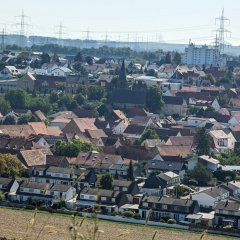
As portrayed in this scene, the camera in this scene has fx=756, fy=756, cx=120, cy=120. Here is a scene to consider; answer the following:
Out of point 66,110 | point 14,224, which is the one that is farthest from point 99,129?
point 14,224

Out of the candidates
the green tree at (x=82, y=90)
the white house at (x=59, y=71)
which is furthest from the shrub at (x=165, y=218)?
the white house at (x=59, y=71)

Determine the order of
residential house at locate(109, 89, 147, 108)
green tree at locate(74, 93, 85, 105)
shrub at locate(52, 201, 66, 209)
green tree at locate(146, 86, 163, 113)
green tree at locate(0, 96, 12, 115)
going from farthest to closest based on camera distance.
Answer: green tree at locate(74, 93, 85, 105), residential house at locate(109, 89, 147, 108), green tree at locate(146, 86, 163, 113), green tree at locate(0, 96, 12, 115), shrub at locate(52, 201, 66, 209)

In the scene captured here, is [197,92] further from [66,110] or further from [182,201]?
[182,201]

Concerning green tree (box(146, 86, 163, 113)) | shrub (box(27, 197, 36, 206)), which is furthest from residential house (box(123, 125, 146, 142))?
shrub (box(27, 197, 36, 206))

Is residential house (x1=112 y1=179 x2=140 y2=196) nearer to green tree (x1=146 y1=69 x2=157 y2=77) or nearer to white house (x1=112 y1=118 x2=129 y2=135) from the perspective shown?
white house (x1=112 y1=118 x2=129 y2=135)

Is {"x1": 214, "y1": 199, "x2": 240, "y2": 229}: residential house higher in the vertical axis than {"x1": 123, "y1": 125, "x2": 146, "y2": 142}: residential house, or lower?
lower

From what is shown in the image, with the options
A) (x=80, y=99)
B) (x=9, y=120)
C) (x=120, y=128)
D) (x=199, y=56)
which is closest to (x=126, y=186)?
(x=120, y=128)

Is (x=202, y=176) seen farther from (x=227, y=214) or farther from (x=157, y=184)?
(x=227, y=214)

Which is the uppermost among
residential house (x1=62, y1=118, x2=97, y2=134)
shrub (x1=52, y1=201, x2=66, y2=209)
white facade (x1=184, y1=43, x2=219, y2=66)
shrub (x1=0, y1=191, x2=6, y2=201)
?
white facade (x1=184, y1=43, x2=219, y2=66)

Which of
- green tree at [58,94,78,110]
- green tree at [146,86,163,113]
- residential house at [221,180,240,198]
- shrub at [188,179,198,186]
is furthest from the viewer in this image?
green tree at [146,86,163,113]
